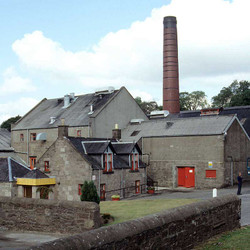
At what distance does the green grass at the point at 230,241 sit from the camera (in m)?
12.7

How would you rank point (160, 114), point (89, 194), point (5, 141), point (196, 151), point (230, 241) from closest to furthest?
point (230, 241), point (89, 194), point (196, 151), point (5, 141), point (160, 114)

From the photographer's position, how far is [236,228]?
53.0ft

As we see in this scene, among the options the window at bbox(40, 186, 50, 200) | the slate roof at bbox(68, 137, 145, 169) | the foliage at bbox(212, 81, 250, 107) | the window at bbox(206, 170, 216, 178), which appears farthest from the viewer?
the foliage at bbox(212, 81, 250, 107)

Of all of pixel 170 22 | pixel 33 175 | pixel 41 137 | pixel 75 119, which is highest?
pixel 170 22

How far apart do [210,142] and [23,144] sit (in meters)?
26.2

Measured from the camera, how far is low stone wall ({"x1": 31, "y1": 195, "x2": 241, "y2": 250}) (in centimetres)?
885

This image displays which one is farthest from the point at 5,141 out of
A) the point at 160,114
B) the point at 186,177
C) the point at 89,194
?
the point at 89,194

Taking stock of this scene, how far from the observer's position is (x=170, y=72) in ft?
208

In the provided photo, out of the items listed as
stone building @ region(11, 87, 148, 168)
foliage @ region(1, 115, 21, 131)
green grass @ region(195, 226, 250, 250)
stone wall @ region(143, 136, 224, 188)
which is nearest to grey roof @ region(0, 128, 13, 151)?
stone building @ region(11, 87, 148, 168)

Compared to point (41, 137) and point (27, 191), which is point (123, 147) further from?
point (41, 137)

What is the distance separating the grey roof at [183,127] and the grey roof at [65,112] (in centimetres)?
503

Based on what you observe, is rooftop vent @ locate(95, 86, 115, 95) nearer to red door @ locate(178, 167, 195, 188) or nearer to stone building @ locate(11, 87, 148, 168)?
stone building @ locate(11, 87, 148, 168)

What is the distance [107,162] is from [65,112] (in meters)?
17.3

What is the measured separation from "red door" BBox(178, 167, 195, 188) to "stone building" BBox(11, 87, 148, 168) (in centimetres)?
1115
